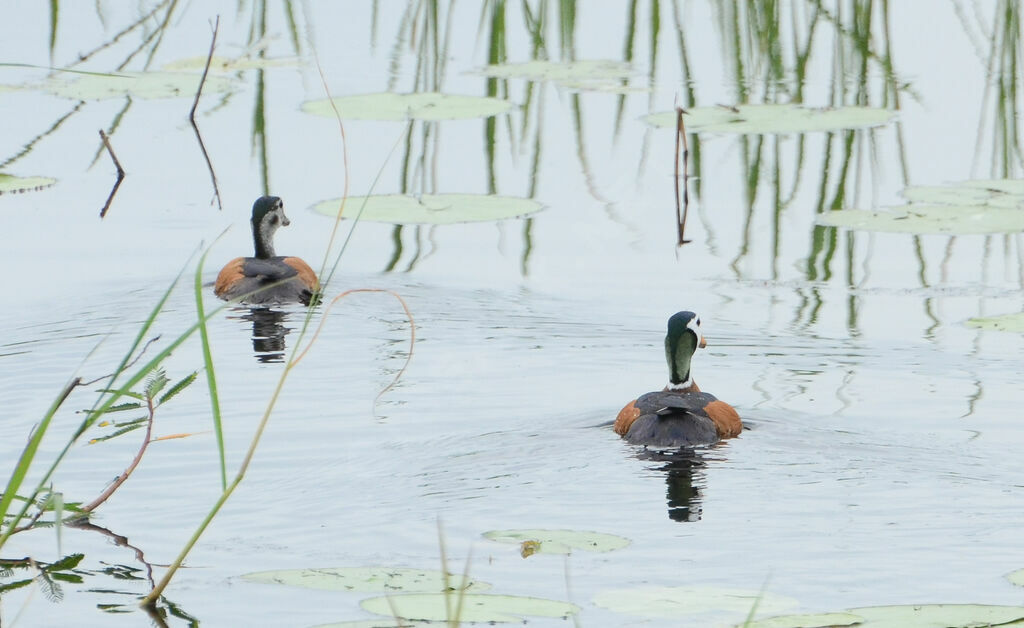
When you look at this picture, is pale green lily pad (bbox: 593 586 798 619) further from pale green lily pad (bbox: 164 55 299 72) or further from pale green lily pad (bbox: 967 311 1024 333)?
pale green lily pad (bbox: 164 55 299 72)

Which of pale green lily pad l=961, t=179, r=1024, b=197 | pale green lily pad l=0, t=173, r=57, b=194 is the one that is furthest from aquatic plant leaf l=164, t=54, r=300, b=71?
pale green lily pad l=961, t=179, r=1024, b=197

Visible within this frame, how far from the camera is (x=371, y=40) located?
17641mm

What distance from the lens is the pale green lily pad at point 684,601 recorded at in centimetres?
557

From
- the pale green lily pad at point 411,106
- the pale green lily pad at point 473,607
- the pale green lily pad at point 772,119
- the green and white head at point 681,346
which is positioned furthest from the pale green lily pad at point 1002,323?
the pale green lily pad at point 411,106

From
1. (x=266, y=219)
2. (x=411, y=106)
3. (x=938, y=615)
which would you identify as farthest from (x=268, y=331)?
(x=938, y=615)

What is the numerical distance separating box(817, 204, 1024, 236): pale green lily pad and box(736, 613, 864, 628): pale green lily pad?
243 inches

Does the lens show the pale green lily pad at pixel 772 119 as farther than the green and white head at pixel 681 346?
Yes

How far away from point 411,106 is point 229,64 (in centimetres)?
264

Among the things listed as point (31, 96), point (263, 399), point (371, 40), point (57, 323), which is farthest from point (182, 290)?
point (371, 40)

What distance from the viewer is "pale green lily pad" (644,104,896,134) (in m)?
13.7

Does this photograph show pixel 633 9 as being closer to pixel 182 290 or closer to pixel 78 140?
pixel 78 140

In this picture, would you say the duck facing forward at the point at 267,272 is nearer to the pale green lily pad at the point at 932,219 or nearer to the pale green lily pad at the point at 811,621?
the pale green lily pad at the point at 932,219

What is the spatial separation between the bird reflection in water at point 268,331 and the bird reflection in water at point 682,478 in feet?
8.76

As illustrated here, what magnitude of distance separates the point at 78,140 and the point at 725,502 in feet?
29.0
